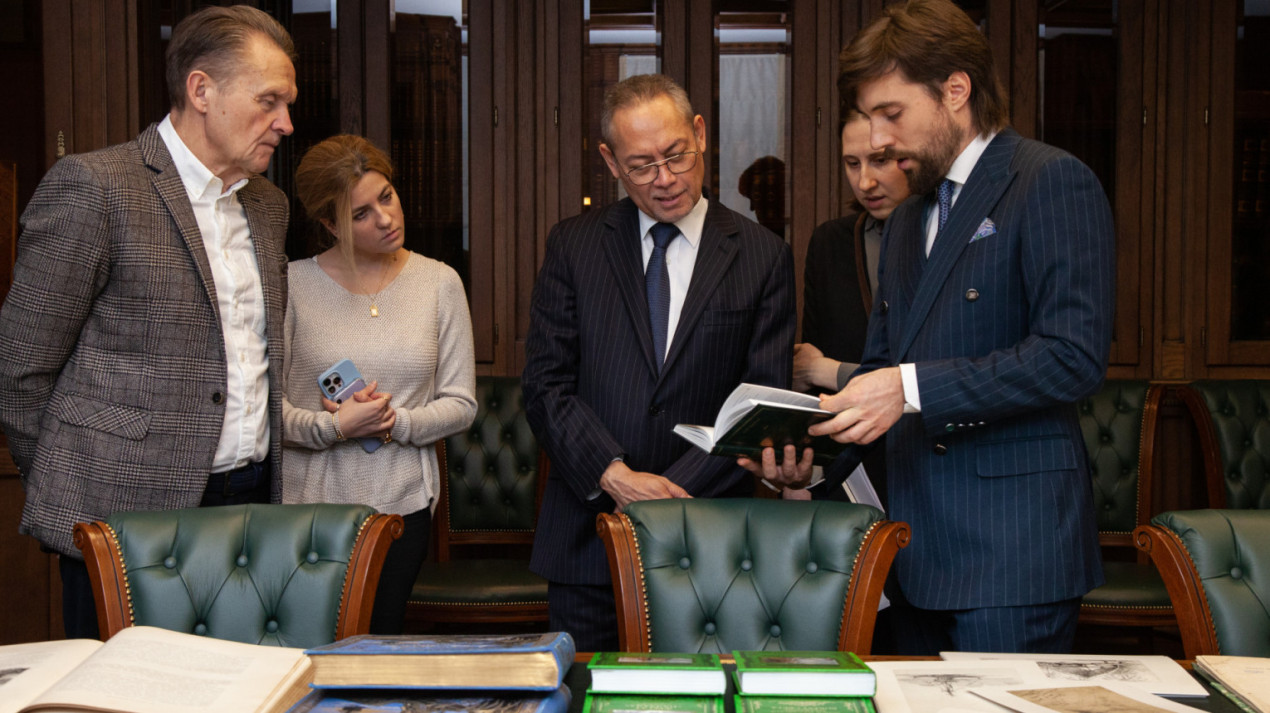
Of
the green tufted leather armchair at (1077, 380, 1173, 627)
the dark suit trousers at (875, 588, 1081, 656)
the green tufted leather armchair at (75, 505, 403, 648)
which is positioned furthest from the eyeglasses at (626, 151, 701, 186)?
the green tufted leather armchair at (1077, 380, 1173, 627)

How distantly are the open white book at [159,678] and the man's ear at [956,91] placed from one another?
1.45 metres

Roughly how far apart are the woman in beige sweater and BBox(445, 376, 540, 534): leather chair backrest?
3.56 feet

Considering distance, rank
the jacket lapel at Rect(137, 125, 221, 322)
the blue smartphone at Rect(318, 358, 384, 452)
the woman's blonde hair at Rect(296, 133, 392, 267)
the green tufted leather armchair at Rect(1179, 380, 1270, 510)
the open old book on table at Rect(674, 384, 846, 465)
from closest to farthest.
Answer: the open old book on table at Rect(674, 384, 846, 465) → the jacket lapel at Rect(137, 125, 221, 322) → the blue smartphone at Rect(318, 358, 384, 452) → the woman's blonde hair at Rect(296, 133, 392, 267) → the green tufted leather armchair at Rect(1179, 380, 1270, 510)

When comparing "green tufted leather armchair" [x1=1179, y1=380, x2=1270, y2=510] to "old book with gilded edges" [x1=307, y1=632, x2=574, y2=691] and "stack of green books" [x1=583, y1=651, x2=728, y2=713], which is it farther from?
"old book with gilded edges" [x1=307, y1=632, x2=574, y2=691]

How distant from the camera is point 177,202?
2.16 m

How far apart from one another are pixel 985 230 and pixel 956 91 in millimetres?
276

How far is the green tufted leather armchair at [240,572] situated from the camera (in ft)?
6.04

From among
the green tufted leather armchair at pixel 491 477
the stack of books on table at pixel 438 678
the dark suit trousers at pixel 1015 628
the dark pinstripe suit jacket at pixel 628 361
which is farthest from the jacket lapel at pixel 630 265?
the green tufted leather armchair at pixel 491 477

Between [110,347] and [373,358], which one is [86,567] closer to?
[110,347]

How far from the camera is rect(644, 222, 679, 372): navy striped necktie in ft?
7.86

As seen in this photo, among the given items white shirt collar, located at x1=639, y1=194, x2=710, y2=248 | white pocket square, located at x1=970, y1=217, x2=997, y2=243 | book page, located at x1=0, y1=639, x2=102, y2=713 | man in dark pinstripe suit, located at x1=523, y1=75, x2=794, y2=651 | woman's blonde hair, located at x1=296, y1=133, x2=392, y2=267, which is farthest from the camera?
woman's blonde hair, located at x1=296, y1=133, x2=392, y2=267

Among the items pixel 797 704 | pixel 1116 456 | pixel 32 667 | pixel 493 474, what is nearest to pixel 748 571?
pixel 797 704

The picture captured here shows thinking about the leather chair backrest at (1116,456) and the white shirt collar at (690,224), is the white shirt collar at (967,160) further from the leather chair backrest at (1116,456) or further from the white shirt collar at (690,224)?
the leather chair backrest at (1116,456)

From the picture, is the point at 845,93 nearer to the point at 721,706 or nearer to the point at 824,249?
the point at 824,249
